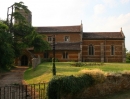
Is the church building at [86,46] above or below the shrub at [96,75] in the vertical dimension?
above

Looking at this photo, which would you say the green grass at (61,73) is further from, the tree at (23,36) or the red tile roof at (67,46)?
the red tile roof at (67,46)

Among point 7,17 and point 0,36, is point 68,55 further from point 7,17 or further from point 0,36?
point 0,36

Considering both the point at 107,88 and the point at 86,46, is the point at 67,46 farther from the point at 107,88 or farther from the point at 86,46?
the point at 107,88

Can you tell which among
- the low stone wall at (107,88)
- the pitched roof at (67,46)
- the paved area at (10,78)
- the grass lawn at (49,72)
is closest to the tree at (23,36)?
the pitched roof at (67,46)

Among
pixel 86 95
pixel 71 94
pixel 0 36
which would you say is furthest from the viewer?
pixel 0 36

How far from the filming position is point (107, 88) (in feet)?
50.6

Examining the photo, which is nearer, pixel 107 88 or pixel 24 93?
pixel 107 88

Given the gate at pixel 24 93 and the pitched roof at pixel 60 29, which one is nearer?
the gate at pixel 24 93

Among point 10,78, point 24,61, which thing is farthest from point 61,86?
point 24,61

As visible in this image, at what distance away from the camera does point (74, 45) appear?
50344mm

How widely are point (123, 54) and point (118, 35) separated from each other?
4863 mm

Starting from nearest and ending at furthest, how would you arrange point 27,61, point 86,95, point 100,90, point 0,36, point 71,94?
point 71,94
point 86,95
point 100,90
point 0,36
point 27,61

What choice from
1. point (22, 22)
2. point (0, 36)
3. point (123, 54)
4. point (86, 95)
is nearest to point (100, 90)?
point (86, 95)

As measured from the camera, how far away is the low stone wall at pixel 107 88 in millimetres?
13966
